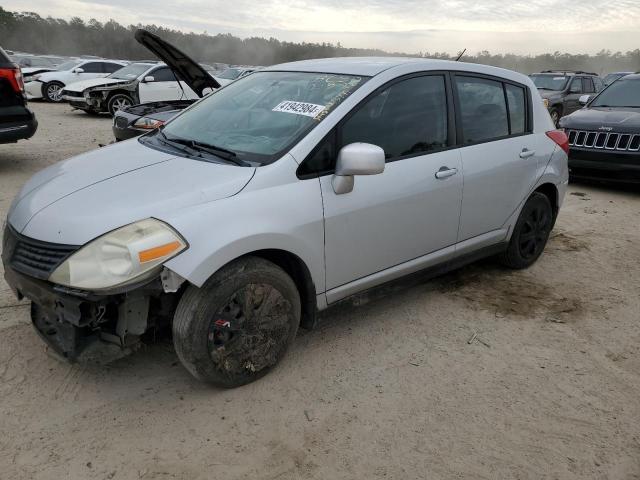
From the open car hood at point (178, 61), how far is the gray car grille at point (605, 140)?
5241 mm

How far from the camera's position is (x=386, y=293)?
3287mm

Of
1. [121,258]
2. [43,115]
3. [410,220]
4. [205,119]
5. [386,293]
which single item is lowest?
[43,115]

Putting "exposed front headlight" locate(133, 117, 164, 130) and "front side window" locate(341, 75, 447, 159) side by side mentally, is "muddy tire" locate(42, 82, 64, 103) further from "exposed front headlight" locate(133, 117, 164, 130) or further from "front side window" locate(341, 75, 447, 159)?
"front side window" locate(341, 75, 447, 159)

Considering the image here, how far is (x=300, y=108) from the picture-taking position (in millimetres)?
2990

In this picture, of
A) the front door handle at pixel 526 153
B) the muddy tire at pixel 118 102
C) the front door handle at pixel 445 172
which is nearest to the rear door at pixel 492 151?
the front door handle at pixel 526 153

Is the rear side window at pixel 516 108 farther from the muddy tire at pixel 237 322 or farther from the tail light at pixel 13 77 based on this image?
the tail light at pixel 13 77

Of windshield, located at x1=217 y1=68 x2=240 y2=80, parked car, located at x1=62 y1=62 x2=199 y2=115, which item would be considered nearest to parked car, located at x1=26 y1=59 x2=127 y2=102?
parked car, located at x1=62 y1=62 x2=199 y2=115

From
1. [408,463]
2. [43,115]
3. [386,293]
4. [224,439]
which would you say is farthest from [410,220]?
[43,115]

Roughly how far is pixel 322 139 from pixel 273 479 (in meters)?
1.69

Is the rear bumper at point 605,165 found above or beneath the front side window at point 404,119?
beneath

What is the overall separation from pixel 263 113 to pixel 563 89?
12.8m

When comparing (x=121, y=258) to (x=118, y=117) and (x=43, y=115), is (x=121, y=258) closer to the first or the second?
(x=118, y=117)

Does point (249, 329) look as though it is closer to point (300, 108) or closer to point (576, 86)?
point (300, 108)

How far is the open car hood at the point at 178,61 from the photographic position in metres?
5.52
